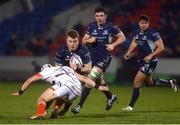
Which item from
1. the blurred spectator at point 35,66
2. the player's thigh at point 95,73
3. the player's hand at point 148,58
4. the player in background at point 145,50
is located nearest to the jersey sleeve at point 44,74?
the player's thigh at point 95,73

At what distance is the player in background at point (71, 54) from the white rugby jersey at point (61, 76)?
50 centimetres

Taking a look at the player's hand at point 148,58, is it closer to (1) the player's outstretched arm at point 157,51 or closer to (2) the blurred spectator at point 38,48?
(1) the player's outstretched arm at point 157,51

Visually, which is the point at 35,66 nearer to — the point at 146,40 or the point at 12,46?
the point at 12,46

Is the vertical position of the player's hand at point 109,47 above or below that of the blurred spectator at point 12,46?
above

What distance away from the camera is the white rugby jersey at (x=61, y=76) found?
11.7 metres

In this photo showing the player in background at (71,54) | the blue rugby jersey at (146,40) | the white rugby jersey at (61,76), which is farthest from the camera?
the blue rugby jersey at (146,40)

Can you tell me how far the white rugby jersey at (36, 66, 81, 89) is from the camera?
11.7 metres

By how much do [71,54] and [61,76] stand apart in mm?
972

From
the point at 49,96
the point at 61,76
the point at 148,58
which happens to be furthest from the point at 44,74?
the point at 148,58

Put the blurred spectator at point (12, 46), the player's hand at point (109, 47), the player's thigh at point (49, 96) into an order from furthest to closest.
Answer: the blurred spectator at point (12, 46)
the player's hand at point (109, 47)
the player's thigh at point (49, 96)

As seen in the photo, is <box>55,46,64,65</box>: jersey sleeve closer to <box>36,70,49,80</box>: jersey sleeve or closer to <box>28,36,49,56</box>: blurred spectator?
<box>36,70,49,80</box>: jersey sleeve

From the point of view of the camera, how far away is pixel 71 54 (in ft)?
41.3

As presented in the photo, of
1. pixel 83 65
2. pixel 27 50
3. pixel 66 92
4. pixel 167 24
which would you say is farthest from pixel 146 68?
pixel 27 50

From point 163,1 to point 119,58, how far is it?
5.58 meters
